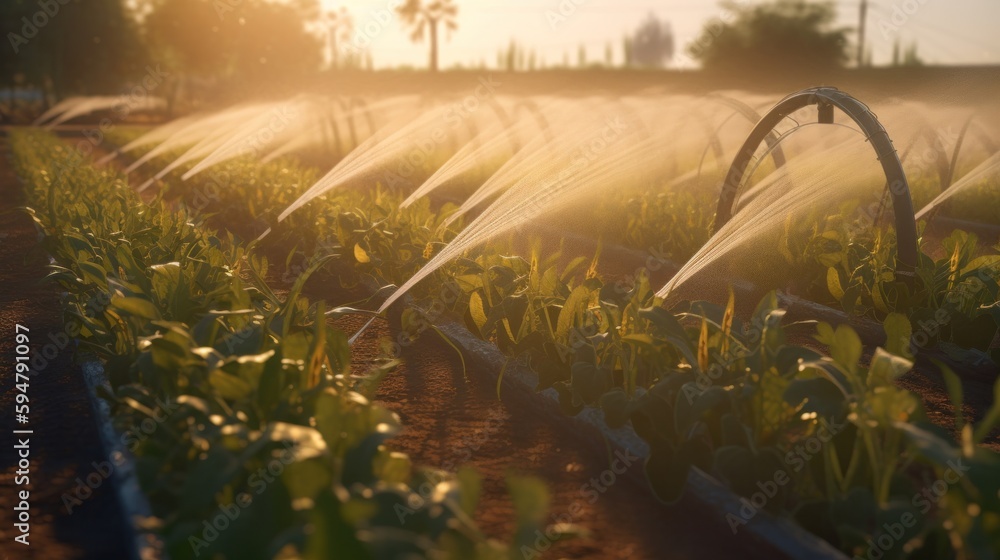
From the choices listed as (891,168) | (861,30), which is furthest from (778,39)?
(891,168)

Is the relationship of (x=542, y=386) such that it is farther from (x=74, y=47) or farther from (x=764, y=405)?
(x=74, y=47)

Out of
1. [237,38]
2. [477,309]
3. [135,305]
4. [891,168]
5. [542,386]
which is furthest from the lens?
[237,38]

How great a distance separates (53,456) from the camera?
13.8ft

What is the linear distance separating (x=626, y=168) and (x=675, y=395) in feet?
36.1

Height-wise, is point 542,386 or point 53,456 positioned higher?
point 542,386

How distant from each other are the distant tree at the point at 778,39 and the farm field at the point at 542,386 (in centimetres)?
4071

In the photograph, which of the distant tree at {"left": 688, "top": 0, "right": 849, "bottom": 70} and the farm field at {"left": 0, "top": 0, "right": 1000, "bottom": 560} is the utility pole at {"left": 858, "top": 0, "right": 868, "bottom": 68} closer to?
the distant tree at {"left": 688, "top": 0, "right": 849, "bottom": 70}

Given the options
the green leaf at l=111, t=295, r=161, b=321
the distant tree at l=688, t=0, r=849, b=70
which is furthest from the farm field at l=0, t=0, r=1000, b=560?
the distant tree at l=688, t=0, r=849, b=70

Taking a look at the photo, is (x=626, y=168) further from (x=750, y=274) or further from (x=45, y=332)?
(x=45, y=332)

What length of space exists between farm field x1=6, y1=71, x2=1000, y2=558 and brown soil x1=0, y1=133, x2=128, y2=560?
315 mm

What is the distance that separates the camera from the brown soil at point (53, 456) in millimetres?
3391

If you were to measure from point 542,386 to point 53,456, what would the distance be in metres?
2.35

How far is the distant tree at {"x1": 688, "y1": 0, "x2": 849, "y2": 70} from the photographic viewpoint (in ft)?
154

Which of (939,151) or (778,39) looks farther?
(778,39)
